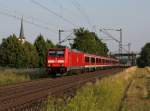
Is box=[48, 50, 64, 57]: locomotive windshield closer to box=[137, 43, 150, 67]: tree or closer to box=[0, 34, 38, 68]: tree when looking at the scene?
box=[0, 34, 38, 68]: tree

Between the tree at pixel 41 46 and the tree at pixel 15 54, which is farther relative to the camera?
the tree at pixel 41 46

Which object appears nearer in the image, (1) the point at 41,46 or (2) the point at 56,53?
(2) the point at 56,53

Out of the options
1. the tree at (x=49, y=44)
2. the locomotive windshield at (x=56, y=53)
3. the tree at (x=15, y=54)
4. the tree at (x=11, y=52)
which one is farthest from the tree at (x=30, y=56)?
the locomotive windshield at (x=56, y=53)

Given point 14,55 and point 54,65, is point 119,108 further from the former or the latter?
point 14,55

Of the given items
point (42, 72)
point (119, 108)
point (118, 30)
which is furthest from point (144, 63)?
point (119, 108)

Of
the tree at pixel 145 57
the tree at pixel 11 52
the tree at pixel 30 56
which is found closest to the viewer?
the tree at pixel 11 52

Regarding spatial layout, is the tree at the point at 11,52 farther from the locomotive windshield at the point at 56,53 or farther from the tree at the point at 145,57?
the tree at the point at 145,57

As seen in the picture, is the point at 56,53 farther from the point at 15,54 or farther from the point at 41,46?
the point at 41,46

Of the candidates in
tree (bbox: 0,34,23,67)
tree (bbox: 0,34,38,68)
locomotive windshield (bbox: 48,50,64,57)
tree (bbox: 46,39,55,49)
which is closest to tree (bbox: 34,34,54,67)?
tree (bbox: 46,39,55,49)

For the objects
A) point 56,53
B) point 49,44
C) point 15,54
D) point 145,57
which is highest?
point 145,57

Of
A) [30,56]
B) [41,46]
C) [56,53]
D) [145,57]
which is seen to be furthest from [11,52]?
[145,57]

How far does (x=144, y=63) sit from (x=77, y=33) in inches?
1858

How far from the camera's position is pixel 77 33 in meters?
131

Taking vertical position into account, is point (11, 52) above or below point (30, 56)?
above
